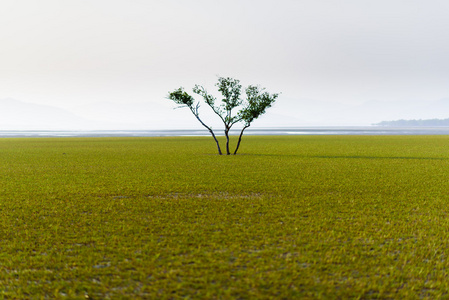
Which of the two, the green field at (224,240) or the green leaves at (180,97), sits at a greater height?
the green leaves at (180,97)

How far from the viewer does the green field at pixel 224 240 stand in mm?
5793

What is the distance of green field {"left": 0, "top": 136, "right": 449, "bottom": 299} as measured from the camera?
19.0 ft

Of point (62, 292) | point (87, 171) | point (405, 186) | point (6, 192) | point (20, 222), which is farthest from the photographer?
point (87, 171)

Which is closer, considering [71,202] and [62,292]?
[62,292]

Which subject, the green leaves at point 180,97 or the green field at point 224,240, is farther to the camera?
the green leaves at point 180,97

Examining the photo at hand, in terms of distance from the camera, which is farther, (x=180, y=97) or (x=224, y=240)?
(x=180, y=97)

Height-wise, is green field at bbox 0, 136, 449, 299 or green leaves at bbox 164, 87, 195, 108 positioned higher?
green leaves at bbox 164, 87, 195, 108

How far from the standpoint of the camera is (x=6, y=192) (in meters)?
14.4

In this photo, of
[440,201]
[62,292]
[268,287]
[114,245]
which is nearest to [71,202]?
[114,245]

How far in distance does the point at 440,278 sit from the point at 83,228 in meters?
7.89

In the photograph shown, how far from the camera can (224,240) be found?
26.5 ft

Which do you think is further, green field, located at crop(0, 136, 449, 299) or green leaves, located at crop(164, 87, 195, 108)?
green leaves, located at crop(164, 87, 195, 108)

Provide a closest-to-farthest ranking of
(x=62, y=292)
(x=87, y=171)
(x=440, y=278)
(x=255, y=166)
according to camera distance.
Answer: (x=62, y=292)
(x=440, y=278)
(x=87, y=171)
(x=255, y=166)

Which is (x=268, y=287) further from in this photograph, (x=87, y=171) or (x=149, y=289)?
(x=87, y=171)
